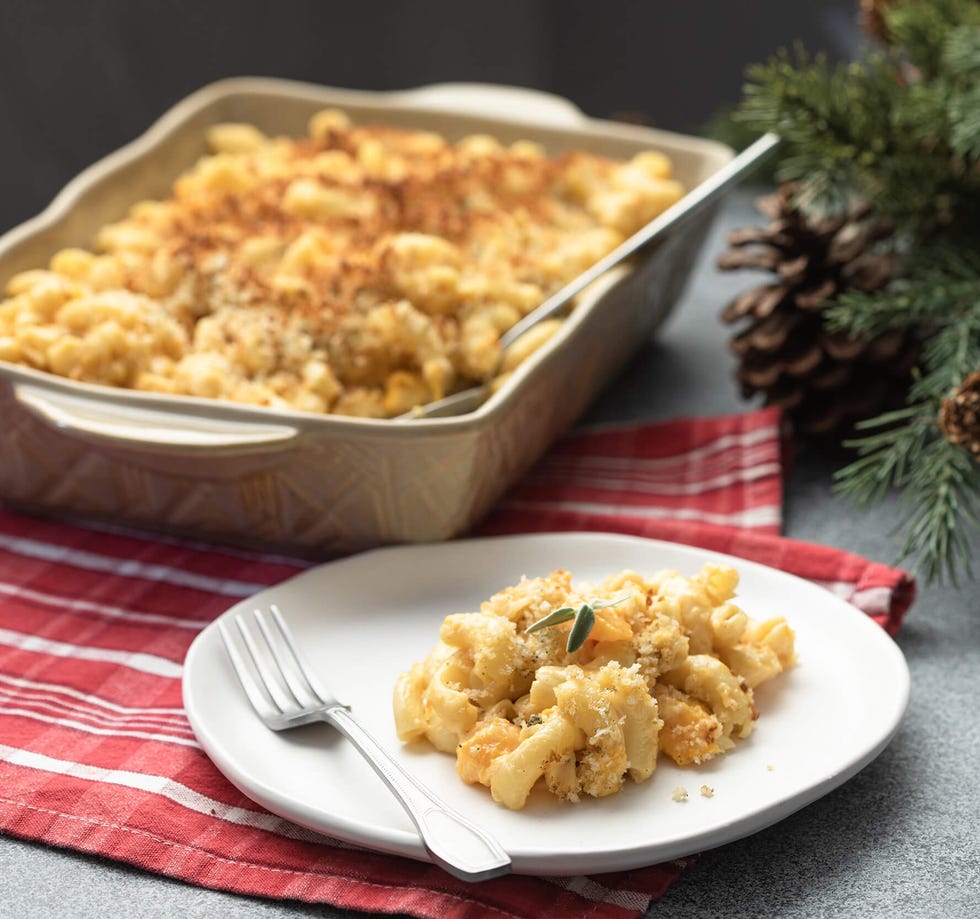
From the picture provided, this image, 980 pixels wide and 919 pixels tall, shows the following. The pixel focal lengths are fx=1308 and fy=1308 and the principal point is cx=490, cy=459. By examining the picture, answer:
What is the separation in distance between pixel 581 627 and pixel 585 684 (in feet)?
0.12

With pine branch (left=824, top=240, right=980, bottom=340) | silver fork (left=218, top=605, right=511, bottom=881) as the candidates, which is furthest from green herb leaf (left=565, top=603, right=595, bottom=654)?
pine branch (left=824, top=240, right=980, bottom=340)

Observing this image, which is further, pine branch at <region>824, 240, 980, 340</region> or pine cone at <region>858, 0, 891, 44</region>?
pine cone at <region>858, 0, 891, 44</region>

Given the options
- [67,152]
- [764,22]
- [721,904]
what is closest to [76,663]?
[721,904]

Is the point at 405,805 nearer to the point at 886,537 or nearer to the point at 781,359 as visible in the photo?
the point at 886,537

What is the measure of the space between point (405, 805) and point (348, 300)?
510 mm

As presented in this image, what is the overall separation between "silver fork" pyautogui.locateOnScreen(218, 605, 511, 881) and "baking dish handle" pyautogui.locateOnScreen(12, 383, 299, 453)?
4.9 inches

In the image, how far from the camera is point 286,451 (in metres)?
0.96

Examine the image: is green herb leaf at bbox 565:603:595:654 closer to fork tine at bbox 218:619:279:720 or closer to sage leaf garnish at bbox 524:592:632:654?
sage leaf garnish at bbox 524:592:632:654

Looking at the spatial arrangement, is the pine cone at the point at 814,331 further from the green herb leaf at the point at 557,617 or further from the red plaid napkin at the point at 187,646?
the green herb leaf at the point at 557,617

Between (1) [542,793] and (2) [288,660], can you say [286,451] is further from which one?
(1) [542,793]

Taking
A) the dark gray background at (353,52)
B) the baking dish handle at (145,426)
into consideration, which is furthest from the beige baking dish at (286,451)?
the dark gray background at (353,52)

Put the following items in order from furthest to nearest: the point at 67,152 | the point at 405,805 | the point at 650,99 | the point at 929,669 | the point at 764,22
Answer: the point at 650,99 → the point at 764,22 → the point at 67,152 → the point at 929,669 → the point at 405,805

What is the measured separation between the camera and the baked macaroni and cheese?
74 cm

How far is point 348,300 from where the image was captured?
3.64 ft
